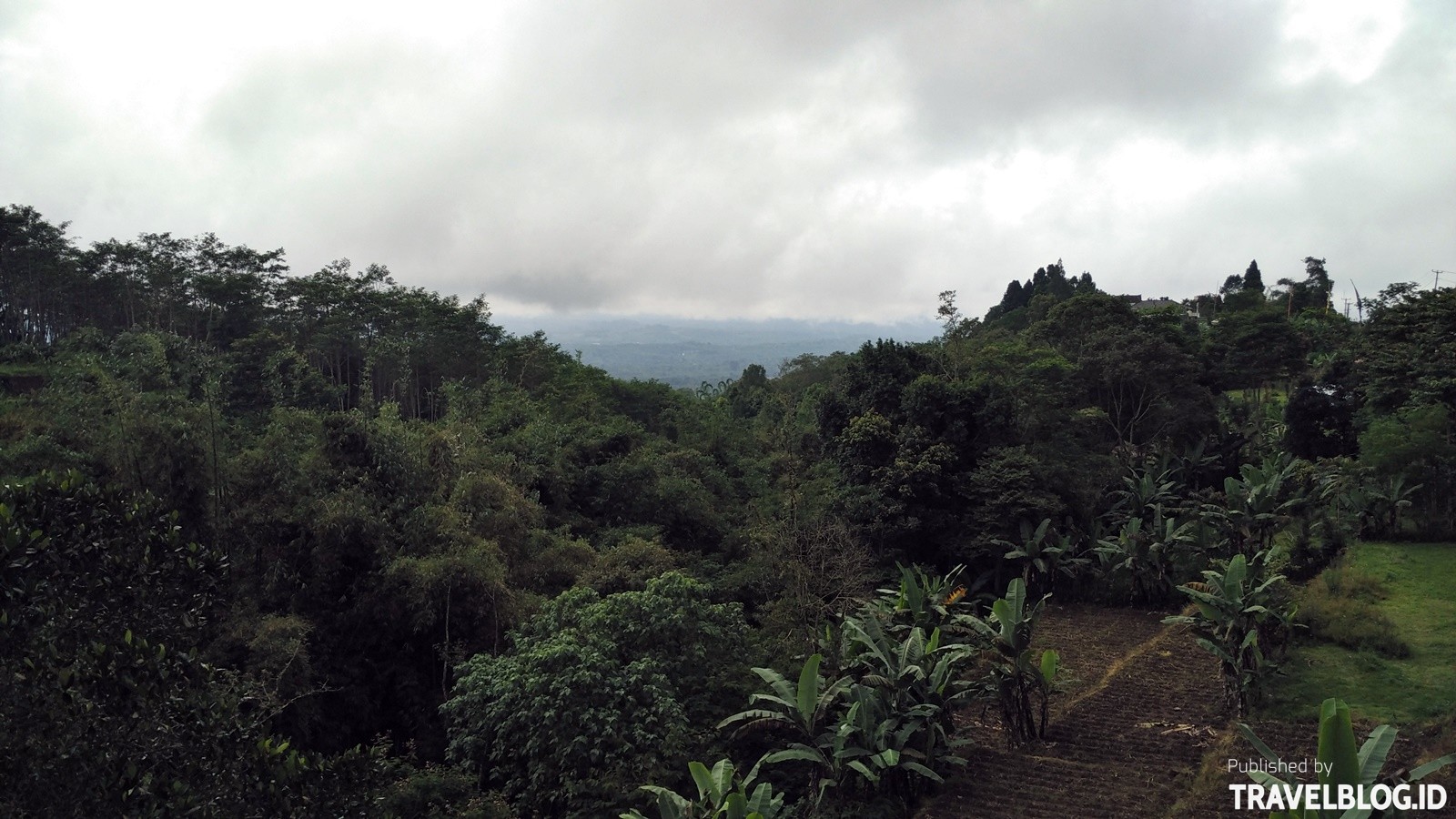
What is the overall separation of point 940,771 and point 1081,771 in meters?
1.67

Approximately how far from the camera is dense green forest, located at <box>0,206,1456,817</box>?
5.49m

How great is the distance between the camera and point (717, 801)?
25.2 feet

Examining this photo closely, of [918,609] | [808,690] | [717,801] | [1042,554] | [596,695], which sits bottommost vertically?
[717,801]

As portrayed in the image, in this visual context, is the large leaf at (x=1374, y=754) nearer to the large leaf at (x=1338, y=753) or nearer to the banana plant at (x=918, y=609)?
the large leaf at (x=1338, y=753)

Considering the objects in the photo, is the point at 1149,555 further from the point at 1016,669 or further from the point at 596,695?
the point at 596,695

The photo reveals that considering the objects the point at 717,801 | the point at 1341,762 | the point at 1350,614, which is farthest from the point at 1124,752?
the point at 1350,614

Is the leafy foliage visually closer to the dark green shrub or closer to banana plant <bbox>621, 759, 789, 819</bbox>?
banana plant <bbox>621, 759, 789, 819</bbox>

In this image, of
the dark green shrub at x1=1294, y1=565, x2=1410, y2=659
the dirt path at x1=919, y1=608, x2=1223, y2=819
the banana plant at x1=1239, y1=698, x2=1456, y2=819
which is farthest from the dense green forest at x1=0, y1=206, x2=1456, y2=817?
the banana plant at x1=1239, y1=698, x2=1456, y2=819

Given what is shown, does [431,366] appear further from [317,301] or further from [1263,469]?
[1263,469]

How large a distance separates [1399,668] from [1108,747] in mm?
4932

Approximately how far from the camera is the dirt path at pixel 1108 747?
9.17m

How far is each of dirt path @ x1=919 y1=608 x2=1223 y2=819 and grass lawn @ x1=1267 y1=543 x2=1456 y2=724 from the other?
111 cm

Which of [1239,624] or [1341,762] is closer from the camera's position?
[1341,762]

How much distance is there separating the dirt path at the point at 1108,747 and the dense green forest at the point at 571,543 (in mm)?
482
